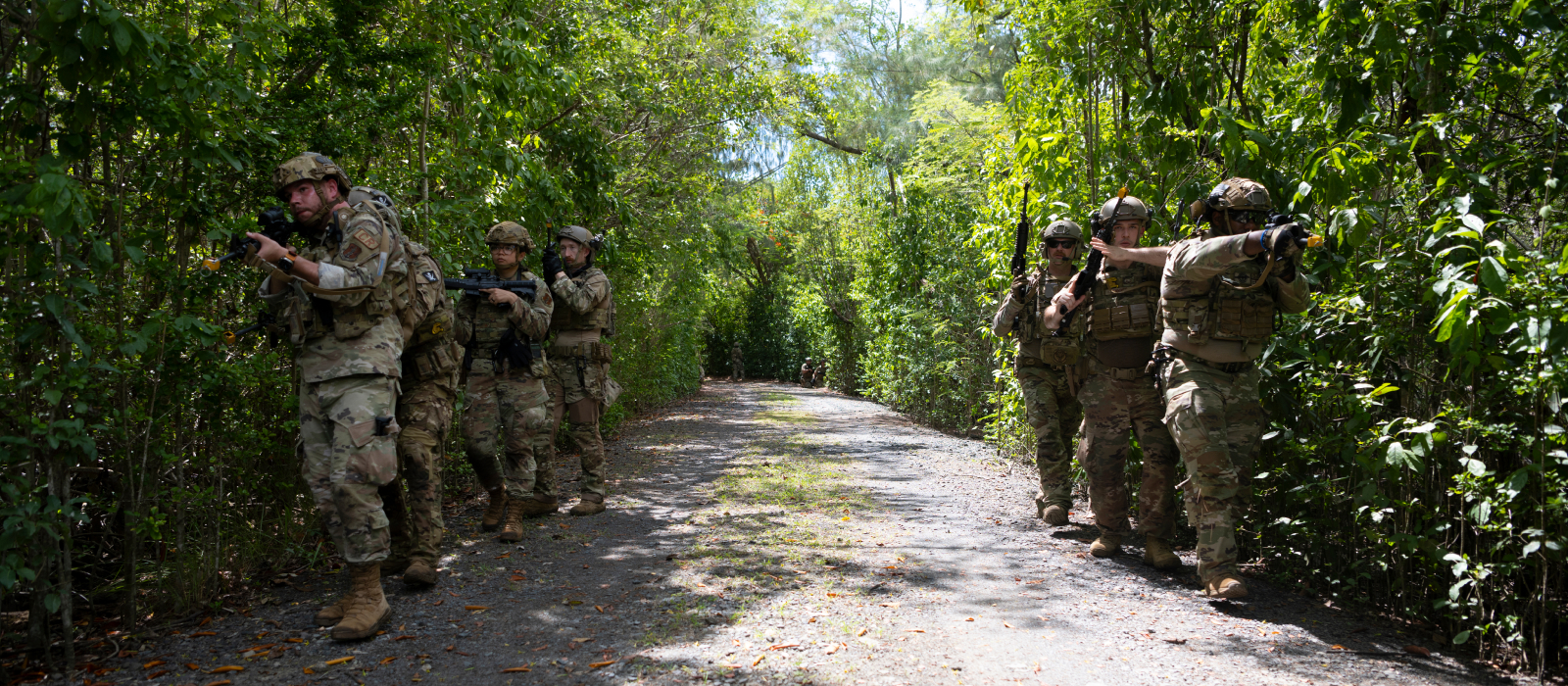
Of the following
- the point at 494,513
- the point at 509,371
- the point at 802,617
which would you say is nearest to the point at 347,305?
the point at 509,371

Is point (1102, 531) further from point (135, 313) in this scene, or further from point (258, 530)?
point (135, 313)

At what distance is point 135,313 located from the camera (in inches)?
140

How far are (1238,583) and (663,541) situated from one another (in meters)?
3.23

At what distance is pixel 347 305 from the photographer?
3.76 metres

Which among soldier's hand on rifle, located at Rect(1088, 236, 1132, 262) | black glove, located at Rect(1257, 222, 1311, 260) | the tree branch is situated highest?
the tree branch

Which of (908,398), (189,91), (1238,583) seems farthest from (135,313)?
(908,398)

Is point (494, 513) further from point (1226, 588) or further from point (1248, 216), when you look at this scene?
point (1248, 216)

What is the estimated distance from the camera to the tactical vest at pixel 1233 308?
4133mm

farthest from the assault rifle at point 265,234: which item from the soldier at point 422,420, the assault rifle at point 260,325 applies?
the soldier at point 422,420

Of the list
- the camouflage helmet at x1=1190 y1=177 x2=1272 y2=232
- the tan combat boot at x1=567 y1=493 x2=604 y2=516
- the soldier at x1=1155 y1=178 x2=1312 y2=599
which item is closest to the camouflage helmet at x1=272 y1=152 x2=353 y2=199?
the tan combat boot at x1=567 y1=493 x2=604 y2=516

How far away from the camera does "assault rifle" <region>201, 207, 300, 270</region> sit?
3455 millimetres

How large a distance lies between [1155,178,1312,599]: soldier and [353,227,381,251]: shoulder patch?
3.83m

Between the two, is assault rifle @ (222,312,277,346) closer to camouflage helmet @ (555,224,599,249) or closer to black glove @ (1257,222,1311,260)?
camouflage helmet @ (555,224,599,249)

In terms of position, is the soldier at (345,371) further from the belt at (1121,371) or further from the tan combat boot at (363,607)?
the belt at (1121,371)
